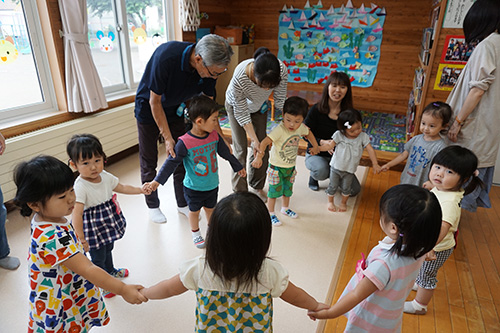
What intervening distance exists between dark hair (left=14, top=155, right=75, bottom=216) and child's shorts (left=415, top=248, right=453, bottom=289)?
5.53ft

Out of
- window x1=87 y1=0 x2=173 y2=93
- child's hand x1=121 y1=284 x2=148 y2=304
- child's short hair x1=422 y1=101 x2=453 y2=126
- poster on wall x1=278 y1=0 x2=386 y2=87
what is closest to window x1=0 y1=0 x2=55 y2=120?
window x1=87 y1=0 x2=173 y2=93

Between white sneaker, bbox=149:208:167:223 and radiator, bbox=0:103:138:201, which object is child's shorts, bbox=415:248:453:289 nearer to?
white sneaker, bbox=149:208:167:223

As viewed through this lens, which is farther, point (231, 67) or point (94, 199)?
point (231, 67)

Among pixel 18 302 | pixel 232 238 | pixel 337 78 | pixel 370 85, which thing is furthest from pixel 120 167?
pixel 370 85

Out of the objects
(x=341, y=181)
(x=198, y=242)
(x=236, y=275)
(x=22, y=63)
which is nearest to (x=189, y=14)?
(x=22, y=63)

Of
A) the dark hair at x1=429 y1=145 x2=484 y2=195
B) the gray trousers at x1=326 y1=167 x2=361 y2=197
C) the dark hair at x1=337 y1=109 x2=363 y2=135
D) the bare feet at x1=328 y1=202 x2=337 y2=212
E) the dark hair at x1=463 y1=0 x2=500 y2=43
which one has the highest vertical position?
the dark hair at x1=463 y1=0 x2=500 y2=43

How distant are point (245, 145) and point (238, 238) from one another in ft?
6.28

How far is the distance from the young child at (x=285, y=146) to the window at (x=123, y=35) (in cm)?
237

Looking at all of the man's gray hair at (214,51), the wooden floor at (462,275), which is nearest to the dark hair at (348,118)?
the wooden floor at (462,275)

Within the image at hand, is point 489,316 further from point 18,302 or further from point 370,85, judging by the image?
point 370,85

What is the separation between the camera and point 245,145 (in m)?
2.76

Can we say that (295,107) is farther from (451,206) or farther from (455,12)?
(455,12)

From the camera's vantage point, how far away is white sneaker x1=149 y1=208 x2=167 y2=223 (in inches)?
104

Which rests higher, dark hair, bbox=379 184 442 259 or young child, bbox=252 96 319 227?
dark hair, bbox=379 184 442 259
